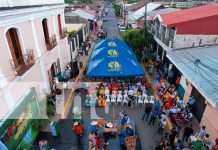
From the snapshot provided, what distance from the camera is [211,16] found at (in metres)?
16.1

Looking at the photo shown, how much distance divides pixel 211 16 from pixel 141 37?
751 cm

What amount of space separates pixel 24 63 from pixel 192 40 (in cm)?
1430

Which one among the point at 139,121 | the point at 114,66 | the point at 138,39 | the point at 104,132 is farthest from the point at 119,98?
the point at 138,39

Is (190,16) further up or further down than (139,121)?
further up

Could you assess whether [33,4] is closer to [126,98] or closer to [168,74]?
[126,98]

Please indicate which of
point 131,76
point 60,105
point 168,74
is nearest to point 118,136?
point 60,105

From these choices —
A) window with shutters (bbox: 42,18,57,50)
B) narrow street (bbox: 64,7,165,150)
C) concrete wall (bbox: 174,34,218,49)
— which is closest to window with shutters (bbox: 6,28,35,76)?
window with shutters (bbox: 42,18,57,50)

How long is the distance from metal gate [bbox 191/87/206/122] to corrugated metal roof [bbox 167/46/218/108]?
104 cm

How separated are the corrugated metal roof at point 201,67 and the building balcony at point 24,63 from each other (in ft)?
33.1

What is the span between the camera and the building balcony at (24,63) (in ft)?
32.9

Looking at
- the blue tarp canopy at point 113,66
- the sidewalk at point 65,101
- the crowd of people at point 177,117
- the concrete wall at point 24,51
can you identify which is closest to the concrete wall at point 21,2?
the concrete wall at point 24,51

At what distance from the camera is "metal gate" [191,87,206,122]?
11.7 metres

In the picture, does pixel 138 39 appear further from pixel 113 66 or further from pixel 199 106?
pixel 199 106

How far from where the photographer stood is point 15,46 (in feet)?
34.8
